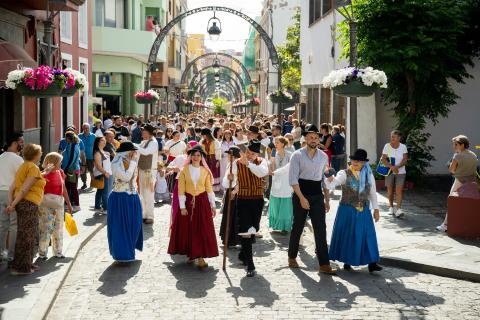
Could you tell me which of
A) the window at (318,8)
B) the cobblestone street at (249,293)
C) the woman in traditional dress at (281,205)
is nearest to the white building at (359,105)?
the window at (318,8)

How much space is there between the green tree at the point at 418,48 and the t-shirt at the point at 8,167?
33.4ft

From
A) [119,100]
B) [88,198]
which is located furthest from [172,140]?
[119,100]

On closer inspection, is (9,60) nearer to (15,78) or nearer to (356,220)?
(15,78)

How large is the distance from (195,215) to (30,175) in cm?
224

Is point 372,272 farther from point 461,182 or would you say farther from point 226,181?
point 461,182

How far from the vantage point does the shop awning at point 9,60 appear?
1336cm

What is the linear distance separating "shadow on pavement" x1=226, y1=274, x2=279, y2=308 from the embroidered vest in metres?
1.56

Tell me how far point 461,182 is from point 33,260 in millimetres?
7325

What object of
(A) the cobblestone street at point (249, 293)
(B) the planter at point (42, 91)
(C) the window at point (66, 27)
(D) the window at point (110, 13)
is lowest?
(A) the cobblestone street at point (249, 293)

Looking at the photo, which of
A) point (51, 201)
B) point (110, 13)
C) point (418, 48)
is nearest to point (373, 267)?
point (51, 201)

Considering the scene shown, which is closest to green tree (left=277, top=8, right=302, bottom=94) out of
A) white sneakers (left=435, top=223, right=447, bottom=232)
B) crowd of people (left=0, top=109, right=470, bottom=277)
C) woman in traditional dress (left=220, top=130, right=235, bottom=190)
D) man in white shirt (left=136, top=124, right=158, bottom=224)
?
woman in traditional dress (left=220, top=130, right=235, bottom=190)

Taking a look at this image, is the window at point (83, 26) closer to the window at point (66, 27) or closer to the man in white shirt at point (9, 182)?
the window at point (66, 27)

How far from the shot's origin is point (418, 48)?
17.3 metres

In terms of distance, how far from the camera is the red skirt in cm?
1003
